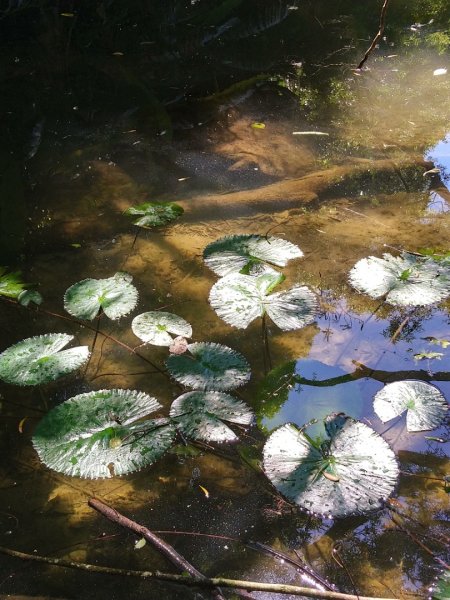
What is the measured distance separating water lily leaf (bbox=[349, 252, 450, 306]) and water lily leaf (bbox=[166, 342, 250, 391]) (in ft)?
1.80

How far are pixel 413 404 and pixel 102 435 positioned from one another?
0.82 meters

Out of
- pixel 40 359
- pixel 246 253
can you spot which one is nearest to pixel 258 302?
pixel 246 253

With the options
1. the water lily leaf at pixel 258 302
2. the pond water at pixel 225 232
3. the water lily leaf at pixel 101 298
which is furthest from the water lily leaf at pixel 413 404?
the water lily leaf at pixel 101 298

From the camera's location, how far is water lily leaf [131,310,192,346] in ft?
5.43

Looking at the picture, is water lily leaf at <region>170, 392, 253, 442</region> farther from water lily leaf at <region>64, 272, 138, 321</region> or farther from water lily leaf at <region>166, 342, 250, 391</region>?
water lily leaf at <region>64, 272, 138, 321</region>

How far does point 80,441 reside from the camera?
1373 millimetres

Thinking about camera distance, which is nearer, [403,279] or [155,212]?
[403,279]

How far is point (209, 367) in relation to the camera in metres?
1.54

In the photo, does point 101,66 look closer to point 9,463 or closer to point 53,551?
point 9,463

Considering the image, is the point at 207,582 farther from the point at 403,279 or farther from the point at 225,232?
the point at 225,232

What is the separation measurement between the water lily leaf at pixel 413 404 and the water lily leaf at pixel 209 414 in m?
0.36

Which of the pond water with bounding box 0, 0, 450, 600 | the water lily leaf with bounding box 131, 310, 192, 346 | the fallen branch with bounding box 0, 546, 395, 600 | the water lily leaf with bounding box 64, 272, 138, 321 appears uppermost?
the water lily leaf with bounding box 64, 272, 138, 321

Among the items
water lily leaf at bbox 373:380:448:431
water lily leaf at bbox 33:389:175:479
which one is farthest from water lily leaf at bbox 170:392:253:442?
water lily leaf at bbox 373:380:448:431

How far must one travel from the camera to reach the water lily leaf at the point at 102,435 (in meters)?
1.32
